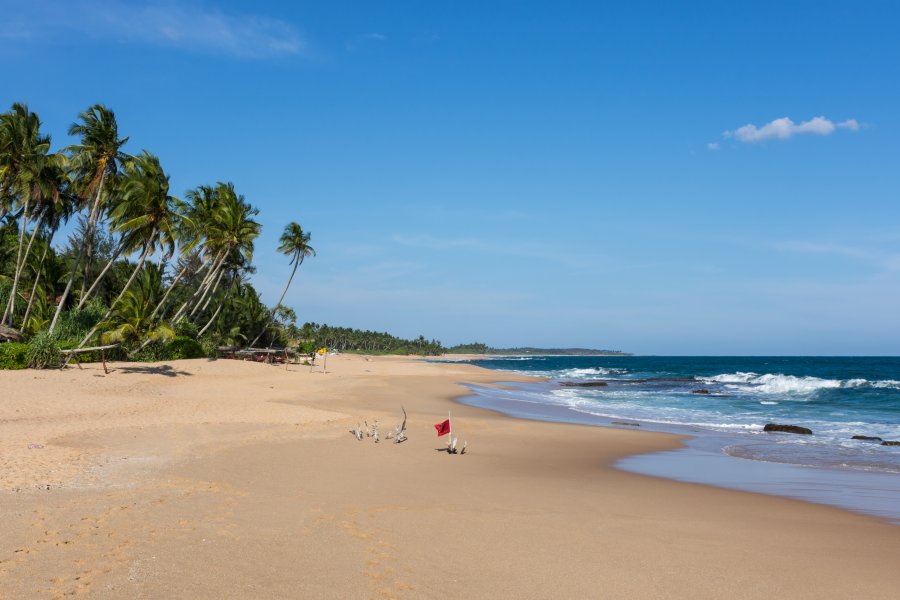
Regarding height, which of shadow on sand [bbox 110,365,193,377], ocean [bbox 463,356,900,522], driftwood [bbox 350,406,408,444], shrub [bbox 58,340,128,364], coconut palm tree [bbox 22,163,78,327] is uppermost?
coconut palm tree [bbox 22,163,78,327]

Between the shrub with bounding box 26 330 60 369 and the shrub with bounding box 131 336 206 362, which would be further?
the shrub with bounding box 131 336 206 362

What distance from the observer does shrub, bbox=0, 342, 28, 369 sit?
25.2m

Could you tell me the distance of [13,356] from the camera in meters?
25.5

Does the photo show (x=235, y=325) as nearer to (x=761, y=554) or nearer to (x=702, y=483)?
(x=702, y=483)

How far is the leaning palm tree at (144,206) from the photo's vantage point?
105ft

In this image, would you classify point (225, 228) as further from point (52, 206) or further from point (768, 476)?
point (768, 476)

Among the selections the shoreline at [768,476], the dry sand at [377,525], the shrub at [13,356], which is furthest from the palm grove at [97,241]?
the shoreline at [768,476]

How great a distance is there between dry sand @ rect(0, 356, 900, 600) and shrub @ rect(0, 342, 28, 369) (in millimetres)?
11433

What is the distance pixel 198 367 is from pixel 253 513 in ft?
94.4

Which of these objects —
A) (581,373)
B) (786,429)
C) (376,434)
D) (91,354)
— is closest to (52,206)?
(91,354)

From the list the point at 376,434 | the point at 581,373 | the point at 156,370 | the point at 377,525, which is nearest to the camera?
the point at 377,525

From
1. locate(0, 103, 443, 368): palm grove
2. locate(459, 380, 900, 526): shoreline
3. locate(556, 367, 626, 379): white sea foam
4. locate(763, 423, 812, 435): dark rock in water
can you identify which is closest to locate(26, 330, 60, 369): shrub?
locate(0, 103, 443, 368): palm grove

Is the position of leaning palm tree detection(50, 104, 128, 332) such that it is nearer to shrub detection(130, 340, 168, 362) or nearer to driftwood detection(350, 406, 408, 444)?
shrub detection(130, 340, 168, 362)

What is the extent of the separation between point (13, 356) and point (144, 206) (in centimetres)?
1046
